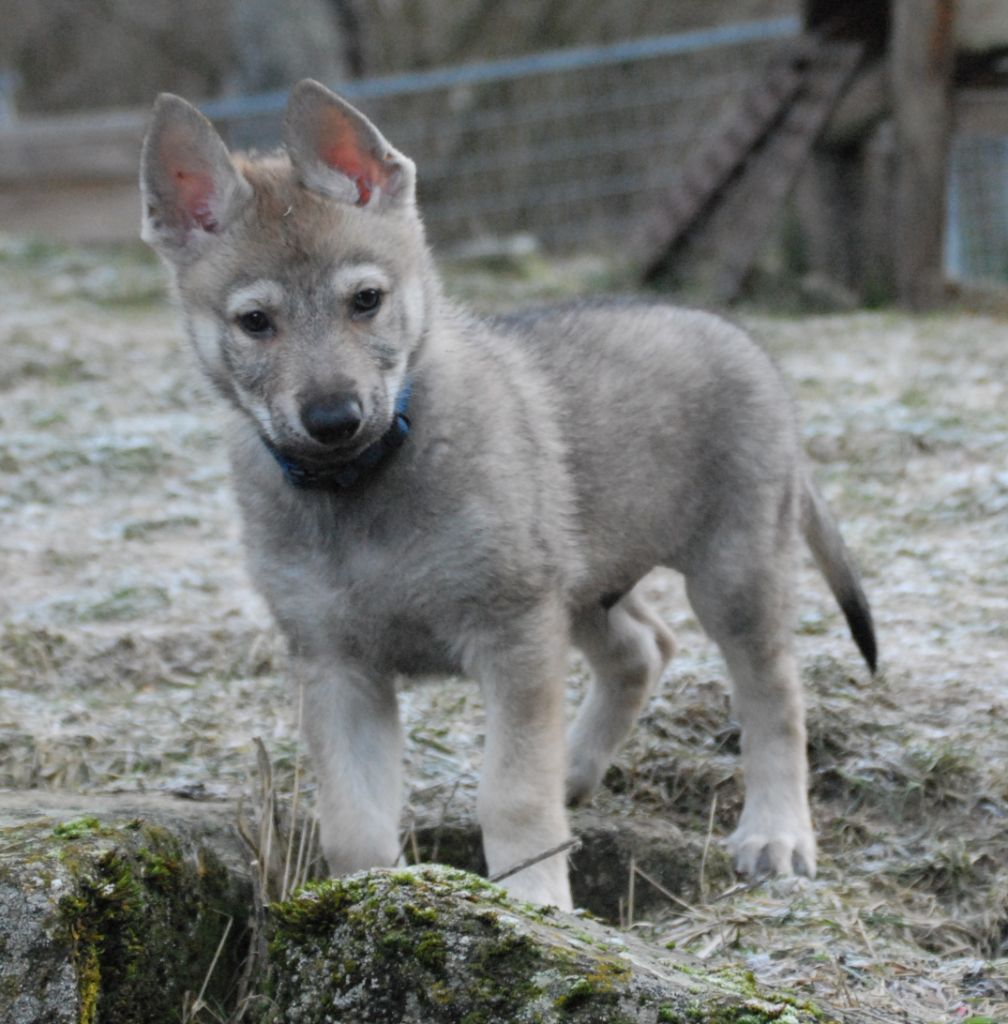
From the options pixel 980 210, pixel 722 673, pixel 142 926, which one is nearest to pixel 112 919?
pixel 142 926

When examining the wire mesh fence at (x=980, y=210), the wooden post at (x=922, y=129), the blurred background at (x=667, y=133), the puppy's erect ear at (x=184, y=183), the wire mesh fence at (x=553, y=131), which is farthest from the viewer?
the wire mesh fence at (x=553, y=131)

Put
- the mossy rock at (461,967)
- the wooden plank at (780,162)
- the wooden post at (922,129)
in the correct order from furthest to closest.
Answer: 1. the wooden plank at (780,162)
2. the wooden post at (922,129)
3. the mossy rock at (461,967)

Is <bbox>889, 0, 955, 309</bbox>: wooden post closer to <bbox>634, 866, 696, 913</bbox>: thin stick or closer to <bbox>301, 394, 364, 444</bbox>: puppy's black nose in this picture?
<bbox>634, 866, 696, 913</bbox>: thin stick

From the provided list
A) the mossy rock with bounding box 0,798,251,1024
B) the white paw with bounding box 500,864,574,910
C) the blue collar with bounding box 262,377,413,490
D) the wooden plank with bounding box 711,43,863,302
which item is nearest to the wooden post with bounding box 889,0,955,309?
the wooden plank with bounding box 711,43,863,302

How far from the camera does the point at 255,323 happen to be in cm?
315

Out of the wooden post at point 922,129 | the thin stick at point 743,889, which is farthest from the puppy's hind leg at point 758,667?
the wooden post at point 922,129

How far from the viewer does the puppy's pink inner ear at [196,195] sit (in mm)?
3323

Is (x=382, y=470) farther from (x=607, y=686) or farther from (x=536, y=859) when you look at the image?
(x=607, y=686)

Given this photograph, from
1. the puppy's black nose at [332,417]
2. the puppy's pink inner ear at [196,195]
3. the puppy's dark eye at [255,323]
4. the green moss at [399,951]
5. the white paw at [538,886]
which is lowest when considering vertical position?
the white paw at [538,886]

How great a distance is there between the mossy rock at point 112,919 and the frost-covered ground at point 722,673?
2.28 ft

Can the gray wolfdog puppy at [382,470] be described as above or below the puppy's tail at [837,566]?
above

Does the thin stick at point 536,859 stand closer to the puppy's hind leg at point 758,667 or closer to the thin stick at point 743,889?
the thin stick at point 743,889

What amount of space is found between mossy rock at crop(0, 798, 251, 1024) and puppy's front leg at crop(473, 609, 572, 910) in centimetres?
55

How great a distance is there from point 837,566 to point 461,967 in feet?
6.99
